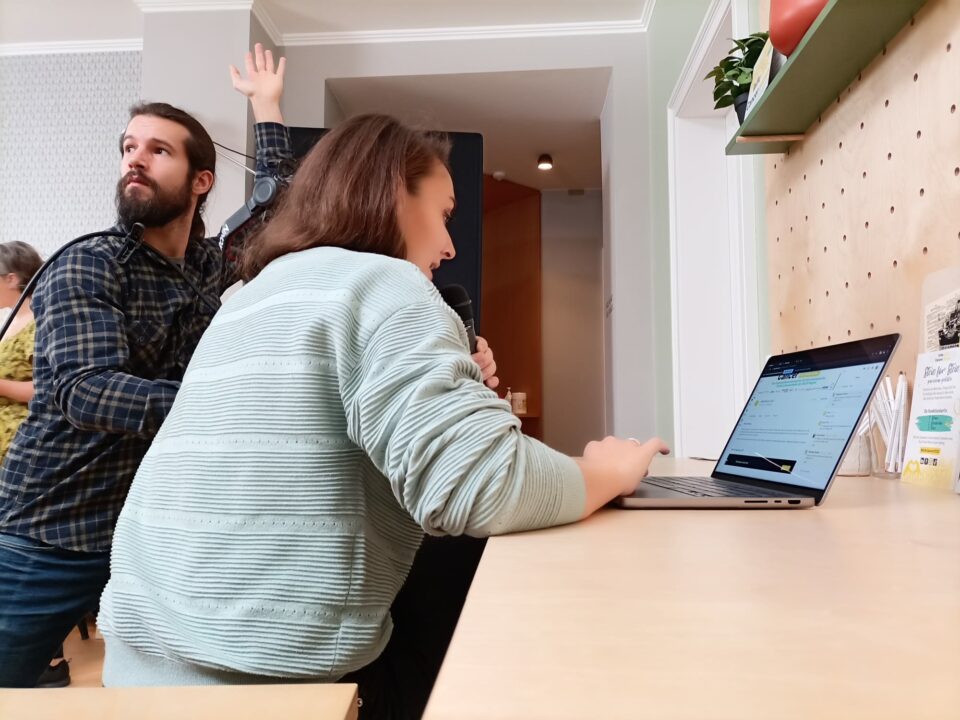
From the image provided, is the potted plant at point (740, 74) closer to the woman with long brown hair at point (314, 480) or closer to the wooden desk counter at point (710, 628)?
the woman with long brown hair at point (314, 480)

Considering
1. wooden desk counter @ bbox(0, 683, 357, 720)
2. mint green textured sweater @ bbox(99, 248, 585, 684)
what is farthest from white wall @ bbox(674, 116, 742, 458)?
wooden desk counter @ bbox(0, 683, 357, 720)

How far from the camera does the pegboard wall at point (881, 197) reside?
3.34 feet

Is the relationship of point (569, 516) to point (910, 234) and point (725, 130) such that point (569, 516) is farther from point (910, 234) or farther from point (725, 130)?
point (725, 130)

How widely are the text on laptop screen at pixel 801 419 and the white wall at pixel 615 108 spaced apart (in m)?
2.16

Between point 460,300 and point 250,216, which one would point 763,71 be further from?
point 250,216

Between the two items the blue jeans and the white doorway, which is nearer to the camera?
the blue jeans

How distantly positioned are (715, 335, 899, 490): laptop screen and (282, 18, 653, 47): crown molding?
8.98 ft

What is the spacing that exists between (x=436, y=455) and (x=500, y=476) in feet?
0.17

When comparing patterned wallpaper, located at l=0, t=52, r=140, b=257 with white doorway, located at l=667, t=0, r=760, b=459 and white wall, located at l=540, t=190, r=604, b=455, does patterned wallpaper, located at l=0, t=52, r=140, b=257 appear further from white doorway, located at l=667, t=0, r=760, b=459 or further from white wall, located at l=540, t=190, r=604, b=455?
white wall, located at l=540, t=190, r=604, b=455

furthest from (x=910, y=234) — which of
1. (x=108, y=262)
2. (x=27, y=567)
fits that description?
(x=27, y=567)

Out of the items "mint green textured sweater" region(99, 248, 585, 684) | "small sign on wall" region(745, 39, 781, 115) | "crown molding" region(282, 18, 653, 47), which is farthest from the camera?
"crown molding" region(282, 18, 653, 47)

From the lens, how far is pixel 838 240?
52.1 inches

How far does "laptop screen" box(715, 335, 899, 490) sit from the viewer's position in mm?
789

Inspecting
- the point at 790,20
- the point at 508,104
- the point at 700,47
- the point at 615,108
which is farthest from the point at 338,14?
the point at 790,20
